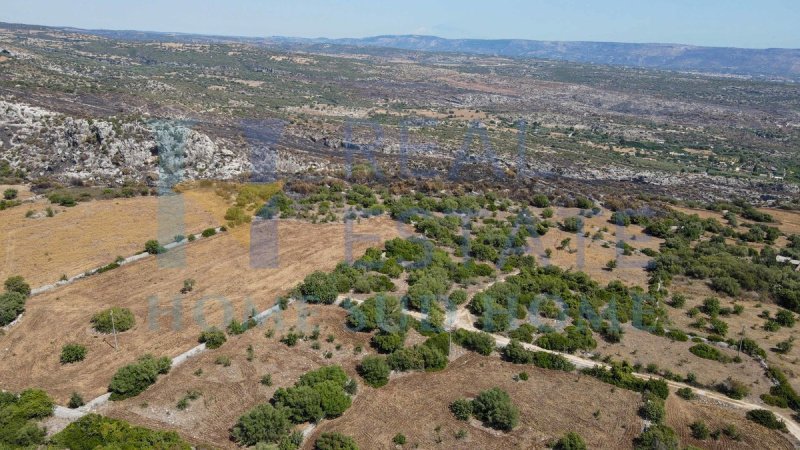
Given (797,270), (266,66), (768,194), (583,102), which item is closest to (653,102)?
(583,102)

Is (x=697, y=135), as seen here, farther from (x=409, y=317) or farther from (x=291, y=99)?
(x=409, y=317)

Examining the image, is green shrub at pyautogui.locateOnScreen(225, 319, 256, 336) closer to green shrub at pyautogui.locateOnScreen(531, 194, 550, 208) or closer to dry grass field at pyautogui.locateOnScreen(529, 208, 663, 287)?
dry grass field at pyautogui.locateOnScreen(529, 208, 663, 287)

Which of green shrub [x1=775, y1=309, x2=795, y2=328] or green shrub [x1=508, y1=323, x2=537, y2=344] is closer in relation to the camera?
green shrub [x1=508, y1=323, x2=537, y2=344]

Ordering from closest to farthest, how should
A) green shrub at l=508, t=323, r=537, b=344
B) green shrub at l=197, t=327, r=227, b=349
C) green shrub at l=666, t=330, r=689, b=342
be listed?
green shrub at l=197, t=327, r=227, b=349 < green shrub at l=508, t=323, r=537, b=344 < green shrub at l=666, t=330, r=689, b=342

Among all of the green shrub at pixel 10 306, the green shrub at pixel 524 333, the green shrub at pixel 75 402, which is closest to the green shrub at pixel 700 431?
the green shrub at pixel 524 333

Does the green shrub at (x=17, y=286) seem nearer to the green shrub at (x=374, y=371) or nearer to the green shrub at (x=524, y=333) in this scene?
the green shrub at (x=374, y=371)

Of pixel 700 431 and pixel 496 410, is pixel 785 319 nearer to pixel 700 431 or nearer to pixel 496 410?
pixel 700 431

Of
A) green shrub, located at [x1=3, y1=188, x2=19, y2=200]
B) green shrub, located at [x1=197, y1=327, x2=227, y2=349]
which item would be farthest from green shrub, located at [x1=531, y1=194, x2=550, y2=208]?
green shrub, located at [x1=3, y1=188, x2=19, y2=200]
